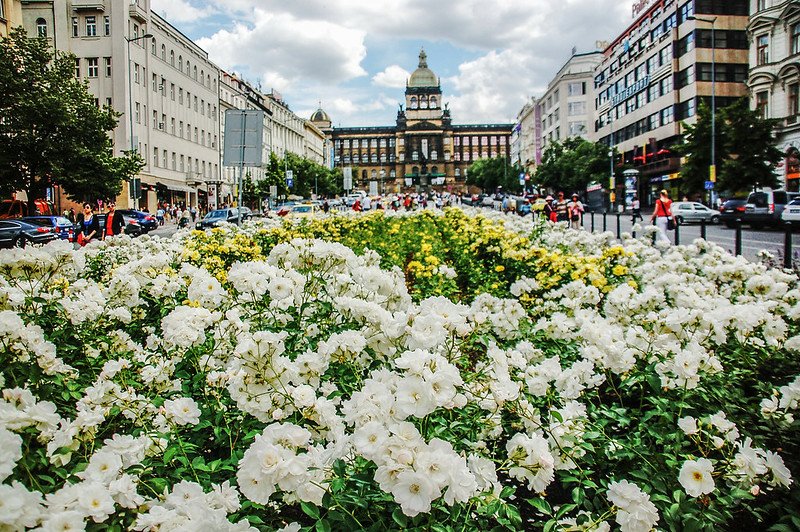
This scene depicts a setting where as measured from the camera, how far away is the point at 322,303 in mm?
4023

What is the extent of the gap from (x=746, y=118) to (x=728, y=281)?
116 ft

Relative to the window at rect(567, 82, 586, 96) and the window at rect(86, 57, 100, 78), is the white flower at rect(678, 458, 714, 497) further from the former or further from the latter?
the window at rect(567, 82, 586, 96)

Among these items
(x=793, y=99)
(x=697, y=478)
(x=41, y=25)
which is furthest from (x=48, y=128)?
(x=793, y=99)

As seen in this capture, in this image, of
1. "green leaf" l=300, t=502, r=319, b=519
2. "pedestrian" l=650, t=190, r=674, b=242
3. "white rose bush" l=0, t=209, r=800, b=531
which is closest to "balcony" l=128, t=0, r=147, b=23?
"pedestrian" l=650, t=190, r=674, b=242

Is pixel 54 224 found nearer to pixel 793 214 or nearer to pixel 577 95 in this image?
pixel 793 214

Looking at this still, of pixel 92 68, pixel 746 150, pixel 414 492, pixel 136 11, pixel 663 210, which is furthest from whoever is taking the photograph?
pixel 92 68

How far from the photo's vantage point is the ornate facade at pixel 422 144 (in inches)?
6993

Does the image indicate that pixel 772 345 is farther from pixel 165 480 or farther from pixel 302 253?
pixel 165 480

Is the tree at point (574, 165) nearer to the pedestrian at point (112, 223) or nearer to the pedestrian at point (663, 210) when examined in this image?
the pedestrian at point (663, 210)

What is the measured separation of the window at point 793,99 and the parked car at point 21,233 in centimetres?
4085

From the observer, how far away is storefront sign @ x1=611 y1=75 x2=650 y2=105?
62.5m

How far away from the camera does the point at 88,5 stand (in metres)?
50.2

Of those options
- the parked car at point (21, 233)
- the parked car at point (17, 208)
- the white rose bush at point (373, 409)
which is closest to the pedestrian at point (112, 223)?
the parked car at point (21, 233)

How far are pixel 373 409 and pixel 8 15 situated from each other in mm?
43451
